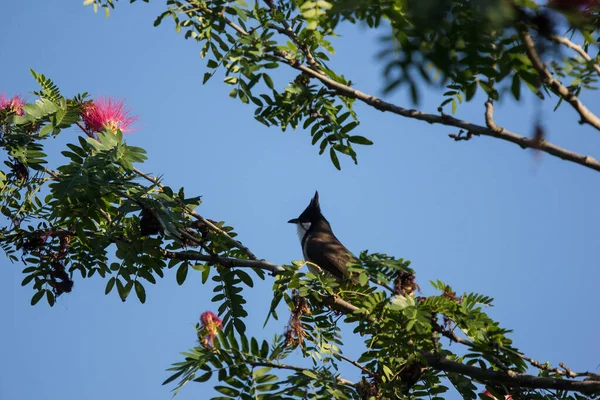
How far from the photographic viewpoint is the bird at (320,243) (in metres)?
6.57

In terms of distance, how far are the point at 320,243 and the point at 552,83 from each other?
4921mm

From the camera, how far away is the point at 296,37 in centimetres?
403

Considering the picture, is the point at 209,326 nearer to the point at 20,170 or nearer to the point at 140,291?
the point at 140,291

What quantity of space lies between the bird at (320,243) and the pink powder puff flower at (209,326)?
144 centimetres

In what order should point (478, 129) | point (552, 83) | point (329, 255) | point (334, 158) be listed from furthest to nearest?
point (329, 255) → point (334, 158) → point (478, 129) → point (552, 83)

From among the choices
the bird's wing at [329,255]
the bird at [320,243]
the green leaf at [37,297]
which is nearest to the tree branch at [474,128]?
the bird at [320,243]

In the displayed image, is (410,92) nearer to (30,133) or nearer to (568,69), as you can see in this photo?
(568,69)

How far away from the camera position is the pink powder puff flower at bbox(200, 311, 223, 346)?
3.88 m

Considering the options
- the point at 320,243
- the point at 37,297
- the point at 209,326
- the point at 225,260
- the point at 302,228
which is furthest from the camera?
the point at 302,228

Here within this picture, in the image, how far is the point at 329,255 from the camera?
6.89 metres

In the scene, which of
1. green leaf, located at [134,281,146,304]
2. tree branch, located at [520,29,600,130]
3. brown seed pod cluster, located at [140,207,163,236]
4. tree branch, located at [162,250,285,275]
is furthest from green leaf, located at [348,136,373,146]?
tree branch, located at [520,29,600,130]

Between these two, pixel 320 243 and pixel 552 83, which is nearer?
pixel 552 83

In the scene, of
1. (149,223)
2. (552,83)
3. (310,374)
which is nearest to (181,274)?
(149,223)

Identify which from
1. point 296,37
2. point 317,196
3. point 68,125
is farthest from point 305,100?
point 317,196
